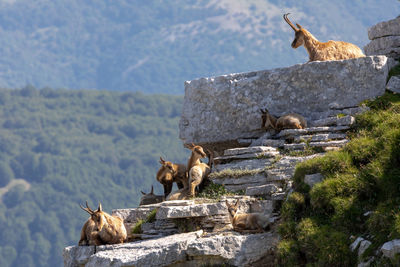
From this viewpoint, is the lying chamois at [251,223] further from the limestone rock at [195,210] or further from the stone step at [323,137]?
the stone step at [323,137]

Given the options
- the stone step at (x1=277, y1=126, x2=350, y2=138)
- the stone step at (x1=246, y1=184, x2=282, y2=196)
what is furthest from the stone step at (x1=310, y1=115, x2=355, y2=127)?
the stone step at (x1=246, y1=184, x2=282, y2=196)

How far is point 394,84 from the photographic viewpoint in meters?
19.6

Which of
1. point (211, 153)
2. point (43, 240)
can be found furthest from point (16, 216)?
point (211, 153)

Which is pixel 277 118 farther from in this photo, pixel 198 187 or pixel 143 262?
pixel 143 262

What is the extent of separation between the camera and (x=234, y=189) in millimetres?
18391

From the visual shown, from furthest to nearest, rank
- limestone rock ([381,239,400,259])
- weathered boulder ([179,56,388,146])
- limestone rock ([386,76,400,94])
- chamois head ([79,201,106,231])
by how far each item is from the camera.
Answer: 1. weathered boulder ([179,56,388,146])
2. limestone rock ([386,76,400,94])
3. chamois head ([79,201,106,231])
4. limestone rock ([381,239,400,259])

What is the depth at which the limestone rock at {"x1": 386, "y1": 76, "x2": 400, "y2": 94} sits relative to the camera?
1950cm

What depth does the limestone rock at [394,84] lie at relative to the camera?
19500mm

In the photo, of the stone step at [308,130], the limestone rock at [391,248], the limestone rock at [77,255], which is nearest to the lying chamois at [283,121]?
the stone step at [308,130]

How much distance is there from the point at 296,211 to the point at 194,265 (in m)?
2.21

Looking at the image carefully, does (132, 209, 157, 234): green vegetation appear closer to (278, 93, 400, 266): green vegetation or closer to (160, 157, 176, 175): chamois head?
(160, 157, 176, 175): chamois head

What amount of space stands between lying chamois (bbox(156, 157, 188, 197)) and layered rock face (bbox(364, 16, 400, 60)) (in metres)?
6.34

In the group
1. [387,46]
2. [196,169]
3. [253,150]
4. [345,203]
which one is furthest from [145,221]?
[387,46]

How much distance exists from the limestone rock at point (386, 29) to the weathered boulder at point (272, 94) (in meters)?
2.29
